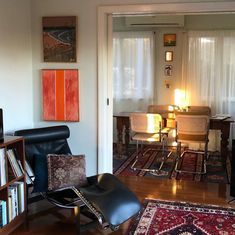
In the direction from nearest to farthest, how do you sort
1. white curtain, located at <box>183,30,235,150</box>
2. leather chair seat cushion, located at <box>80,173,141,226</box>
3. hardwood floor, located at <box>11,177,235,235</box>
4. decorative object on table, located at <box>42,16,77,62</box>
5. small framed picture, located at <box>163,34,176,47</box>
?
leather chair seat cushion, located at <box>80,173,141,226</box>
hardwood floor, located at <box>11,177,235,235</box>
decorative object on table, located at <box>42,16,77,62</box>
white curtain, located at <box>183,30,235,150</box>
small framed picture, located at <box>163,34,176,47</box>

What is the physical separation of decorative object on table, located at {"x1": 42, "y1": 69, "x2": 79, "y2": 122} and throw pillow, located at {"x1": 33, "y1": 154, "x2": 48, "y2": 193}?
2.55ft

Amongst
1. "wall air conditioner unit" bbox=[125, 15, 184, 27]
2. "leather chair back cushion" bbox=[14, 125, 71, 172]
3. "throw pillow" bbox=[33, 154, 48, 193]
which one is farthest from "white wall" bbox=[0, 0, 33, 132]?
"wall air conditioner unit" bbox=[125, 15, 184, 27]

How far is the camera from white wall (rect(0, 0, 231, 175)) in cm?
373

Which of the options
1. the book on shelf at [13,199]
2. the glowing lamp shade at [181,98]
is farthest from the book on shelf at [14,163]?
the glowing lamp shade at [181,98]

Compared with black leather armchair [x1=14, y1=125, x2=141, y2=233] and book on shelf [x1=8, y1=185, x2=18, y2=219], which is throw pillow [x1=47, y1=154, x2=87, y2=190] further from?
book on shelf [x1=8, y1=185, x2=18, y2=219]

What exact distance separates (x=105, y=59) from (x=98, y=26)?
0.37 m

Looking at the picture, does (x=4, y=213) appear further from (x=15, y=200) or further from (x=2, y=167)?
(x=2, y=167)

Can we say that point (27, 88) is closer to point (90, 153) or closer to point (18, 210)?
point (90, 153)

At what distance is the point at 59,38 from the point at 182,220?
235 cm

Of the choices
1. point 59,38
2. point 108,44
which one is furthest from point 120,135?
point 59,38

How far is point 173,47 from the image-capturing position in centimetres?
635

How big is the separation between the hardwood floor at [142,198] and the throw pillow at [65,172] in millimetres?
359

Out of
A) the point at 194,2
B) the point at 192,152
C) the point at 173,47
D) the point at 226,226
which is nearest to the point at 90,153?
the point at 226,226

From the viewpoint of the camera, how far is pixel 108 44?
399 cm
